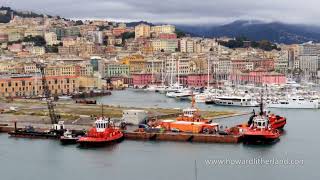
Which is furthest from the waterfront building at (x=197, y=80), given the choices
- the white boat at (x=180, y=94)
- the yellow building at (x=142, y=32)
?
the yellow building at (x=142, y=32)

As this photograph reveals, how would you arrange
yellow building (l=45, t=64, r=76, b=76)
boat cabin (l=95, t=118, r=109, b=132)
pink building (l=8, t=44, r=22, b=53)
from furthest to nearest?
pink building (l=8, t=44, r=22, b=53) → yellow building (l=45, t=64, r=76, b=76) → boat cabin (l=95, t=118, r=109, b=132)

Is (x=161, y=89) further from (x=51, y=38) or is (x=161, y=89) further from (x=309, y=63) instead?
(x=51, y=38)

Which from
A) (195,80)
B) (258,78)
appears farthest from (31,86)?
(258,78)

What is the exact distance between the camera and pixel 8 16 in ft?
241

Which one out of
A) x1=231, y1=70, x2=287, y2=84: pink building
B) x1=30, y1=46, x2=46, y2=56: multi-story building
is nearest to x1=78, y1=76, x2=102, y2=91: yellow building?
x1=231, y1=70, x2=287, y2=84: pink building

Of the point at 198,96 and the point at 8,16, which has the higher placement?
the point at 8,16

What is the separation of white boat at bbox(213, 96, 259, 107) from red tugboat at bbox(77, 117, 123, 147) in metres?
11.8

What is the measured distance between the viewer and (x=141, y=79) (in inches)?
1628

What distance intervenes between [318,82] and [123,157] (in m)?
30.7

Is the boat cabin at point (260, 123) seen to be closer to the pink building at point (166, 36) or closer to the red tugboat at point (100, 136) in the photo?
the red tugboat at point (100, 136)

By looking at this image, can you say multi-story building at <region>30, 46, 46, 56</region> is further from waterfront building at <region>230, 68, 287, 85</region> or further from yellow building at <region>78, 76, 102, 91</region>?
waterfront building at <region>230, 68, 287, 85</region>

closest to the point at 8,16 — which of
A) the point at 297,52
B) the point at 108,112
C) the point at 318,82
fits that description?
the point at 297,52

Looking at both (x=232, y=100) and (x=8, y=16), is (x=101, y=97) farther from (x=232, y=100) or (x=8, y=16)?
(x=8, y=16)

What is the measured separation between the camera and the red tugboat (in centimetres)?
1411
